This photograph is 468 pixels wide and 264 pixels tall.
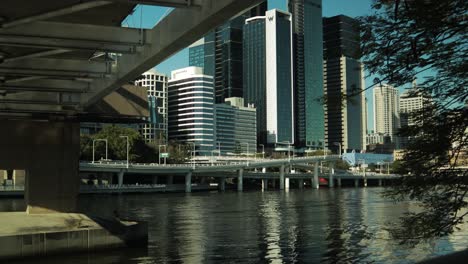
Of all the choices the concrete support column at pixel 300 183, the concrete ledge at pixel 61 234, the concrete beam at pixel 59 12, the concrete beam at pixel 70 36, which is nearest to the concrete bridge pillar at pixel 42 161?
the concrete ledge at pixel 61 234

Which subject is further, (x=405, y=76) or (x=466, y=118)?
(x=405, y=76)

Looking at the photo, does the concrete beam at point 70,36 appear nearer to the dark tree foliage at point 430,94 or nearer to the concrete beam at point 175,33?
the concrete beam at point 175,33

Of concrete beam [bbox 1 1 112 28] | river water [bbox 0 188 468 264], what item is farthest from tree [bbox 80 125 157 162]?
concrete beam [bbox 1 1 112 28]

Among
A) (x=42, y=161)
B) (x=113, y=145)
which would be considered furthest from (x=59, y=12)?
(x=113, y=145)

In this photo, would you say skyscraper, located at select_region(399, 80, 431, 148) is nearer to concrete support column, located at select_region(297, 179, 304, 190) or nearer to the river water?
the river water

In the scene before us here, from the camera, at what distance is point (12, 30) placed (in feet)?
52.0

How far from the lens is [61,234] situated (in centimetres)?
2453

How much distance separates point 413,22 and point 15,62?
16497 mm

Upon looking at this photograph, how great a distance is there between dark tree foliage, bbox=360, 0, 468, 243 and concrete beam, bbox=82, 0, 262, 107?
13.2ft

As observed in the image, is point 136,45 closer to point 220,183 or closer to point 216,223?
point 216,223

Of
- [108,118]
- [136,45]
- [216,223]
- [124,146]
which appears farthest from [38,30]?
[124,146]

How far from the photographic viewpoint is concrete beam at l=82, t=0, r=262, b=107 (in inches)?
478

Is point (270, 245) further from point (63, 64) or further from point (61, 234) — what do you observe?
point (63, 64)

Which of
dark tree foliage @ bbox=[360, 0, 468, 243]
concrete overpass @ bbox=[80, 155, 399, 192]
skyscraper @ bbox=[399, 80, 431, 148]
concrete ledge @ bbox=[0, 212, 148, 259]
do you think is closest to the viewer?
dark tree foliage @ bbox=[360, 0, 468, 243]
